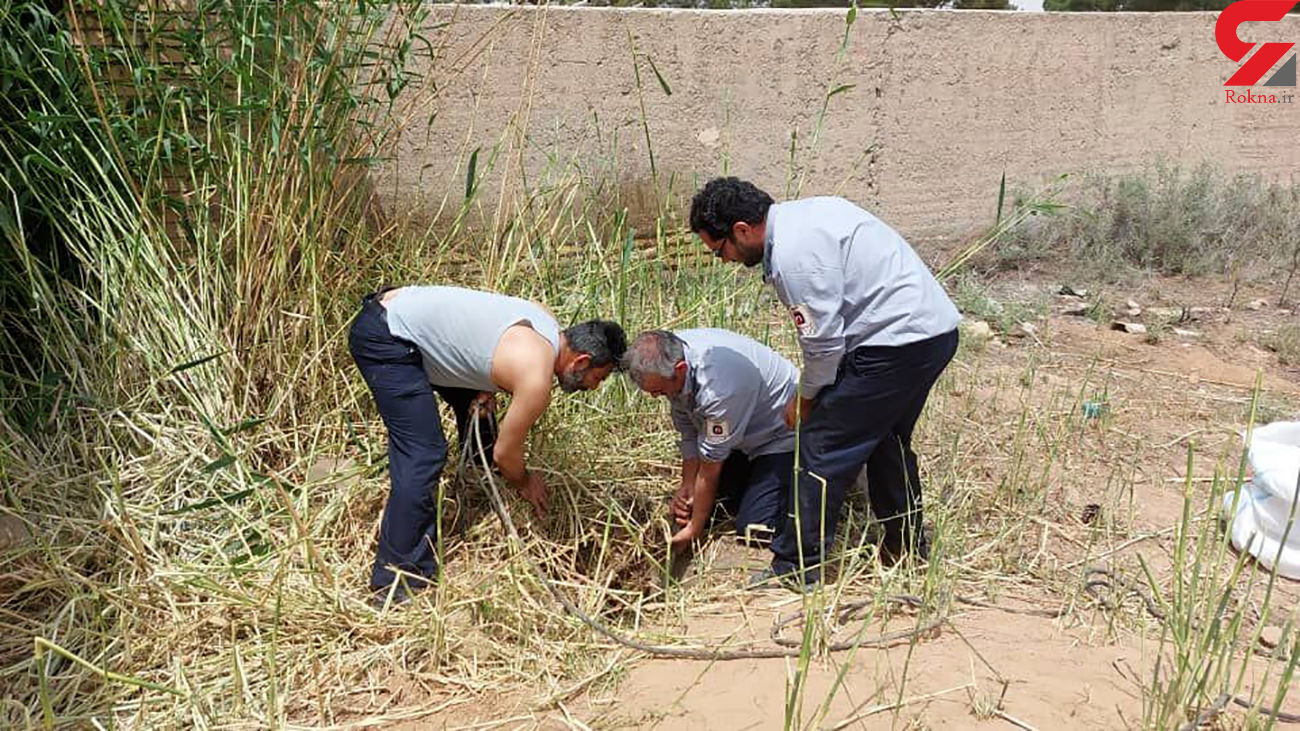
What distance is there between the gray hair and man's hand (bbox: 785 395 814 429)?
38 cm

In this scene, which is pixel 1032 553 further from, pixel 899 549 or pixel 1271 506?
pixel 1271 506

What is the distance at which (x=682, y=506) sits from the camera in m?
3.33

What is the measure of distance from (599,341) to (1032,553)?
5.39ft

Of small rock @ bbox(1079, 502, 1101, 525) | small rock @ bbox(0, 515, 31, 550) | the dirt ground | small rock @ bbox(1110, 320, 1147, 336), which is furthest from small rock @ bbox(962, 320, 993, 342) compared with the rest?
small rock @ bbox(0, 515, 31, 550)

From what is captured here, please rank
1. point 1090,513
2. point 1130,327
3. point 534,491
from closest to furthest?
point 534,491 → point 1090,513 → point 1130,327

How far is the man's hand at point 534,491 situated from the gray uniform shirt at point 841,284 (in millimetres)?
917

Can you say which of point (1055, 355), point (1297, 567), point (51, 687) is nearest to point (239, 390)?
point (51, 687)

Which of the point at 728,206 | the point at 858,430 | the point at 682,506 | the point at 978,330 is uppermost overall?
the point at 728,206

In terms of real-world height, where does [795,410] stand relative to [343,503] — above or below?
above

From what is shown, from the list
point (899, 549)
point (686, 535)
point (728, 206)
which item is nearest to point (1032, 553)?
point (899, 549)

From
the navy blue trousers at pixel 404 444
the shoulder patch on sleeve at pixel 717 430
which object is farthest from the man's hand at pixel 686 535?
the navy blue trousers at pixel 404 444

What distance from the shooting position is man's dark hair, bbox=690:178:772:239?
282 centimetres

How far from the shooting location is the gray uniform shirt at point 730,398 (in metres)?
3.03

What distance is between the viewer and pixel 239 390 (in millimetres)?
3367
